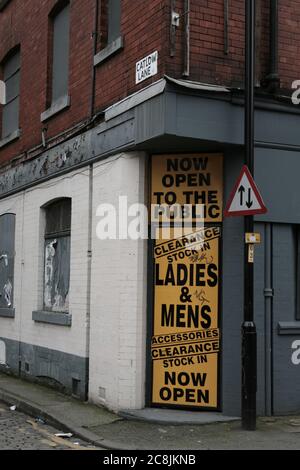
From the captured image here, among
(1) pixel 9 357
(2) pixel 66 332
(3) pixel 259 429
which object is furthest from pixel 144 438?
(1) pixel 9 357

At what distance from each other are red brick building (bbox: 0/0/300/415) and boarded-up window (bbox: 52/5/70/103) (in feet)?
2.04

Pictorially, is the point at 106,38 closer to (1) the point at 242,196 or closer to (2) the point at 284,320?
(1) the point at 242,196

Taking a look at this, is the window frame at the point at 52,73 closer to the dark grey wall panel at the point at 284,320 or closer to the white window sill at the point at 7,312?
the white window sill at the point at 7,312

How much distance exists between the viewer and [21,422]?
27.1ft

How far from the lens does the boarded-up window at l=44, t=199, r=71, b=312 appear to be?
34.2 ft

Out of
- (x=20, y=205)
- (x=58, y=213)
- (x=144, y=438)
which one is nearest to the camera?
(x=144, y=438)

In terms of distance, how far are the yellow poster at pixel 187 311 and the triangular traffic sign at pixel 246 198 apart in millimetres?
873

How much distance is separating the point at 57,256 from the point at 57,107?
2.57m

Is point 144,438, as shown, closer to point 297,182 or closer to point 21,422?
point 21,422

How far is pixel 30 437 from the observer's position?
24.3 ft

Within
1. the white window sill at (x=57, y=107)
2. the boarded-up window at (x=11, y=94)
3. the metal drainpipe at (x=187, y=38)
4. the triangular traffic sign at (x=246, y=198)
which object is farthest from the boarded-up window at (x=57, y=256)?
the triangular traffic sign at (x=246, y=198)

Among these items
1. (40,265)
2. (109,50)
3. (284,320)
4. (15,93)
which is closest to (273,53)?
(109,50)

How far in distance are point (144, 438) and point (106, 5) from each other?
644 cm

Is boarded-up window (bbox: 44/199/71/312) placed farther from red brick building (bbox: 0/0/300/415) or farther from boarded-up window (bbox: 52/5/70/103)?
boarded-up window (bbox: 52/5/70/103)
